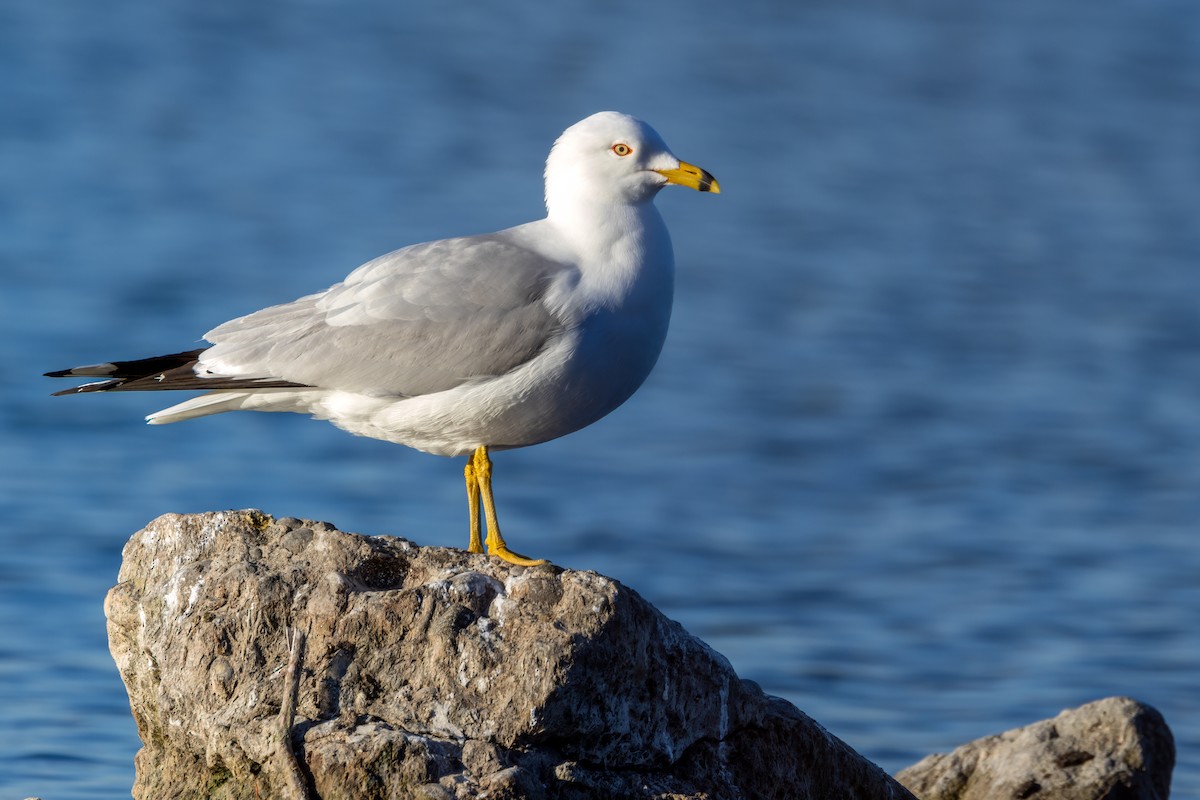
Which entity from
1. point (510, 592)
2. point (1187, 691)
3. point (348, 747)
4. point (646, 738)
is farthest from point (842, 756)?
point (1187, 691)

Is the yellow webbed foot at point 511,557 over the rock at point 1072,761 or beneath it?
over

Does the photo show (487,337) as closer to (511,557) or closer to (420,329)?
(420,329)

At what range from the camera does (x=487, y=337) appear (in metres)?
6.36

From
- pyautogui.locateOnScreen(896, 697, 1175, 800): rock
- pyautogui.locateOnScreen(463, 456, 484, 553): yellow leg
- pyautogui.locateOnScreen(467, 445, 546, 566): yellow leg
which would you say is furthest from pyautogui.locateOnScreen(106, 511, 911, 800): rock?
pyautogui.locateOnScreen(896, 697, 1175, 800): rock

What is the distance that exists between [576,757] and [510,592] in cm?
53

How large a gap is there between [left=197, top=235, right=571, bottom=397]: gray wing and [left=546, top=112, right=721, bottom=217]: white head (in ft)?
1.26

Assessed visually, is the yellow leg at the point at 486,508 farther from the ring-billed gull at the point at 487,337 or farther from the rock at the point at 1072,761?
the rock at the point at 1072,761

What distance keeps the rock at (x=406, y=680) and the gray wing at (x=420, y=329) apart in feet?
2.71

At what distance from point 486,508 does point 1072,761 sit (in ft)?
9.10

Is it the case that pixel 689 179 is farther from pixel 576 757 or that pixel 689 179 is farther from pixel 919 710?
pixel 919 710

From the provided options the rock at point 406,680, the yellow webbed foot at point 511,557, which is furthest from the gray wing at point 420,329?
the rock at point 406,680

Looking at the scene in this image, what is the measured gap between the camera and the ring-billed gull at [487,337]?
632 cm

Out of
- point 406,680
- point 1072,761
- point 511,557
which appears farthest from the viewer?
point 1072,761

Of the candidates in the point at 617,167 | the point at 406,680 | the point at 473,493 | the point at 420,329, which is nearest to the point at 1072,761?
the point at 473,493
